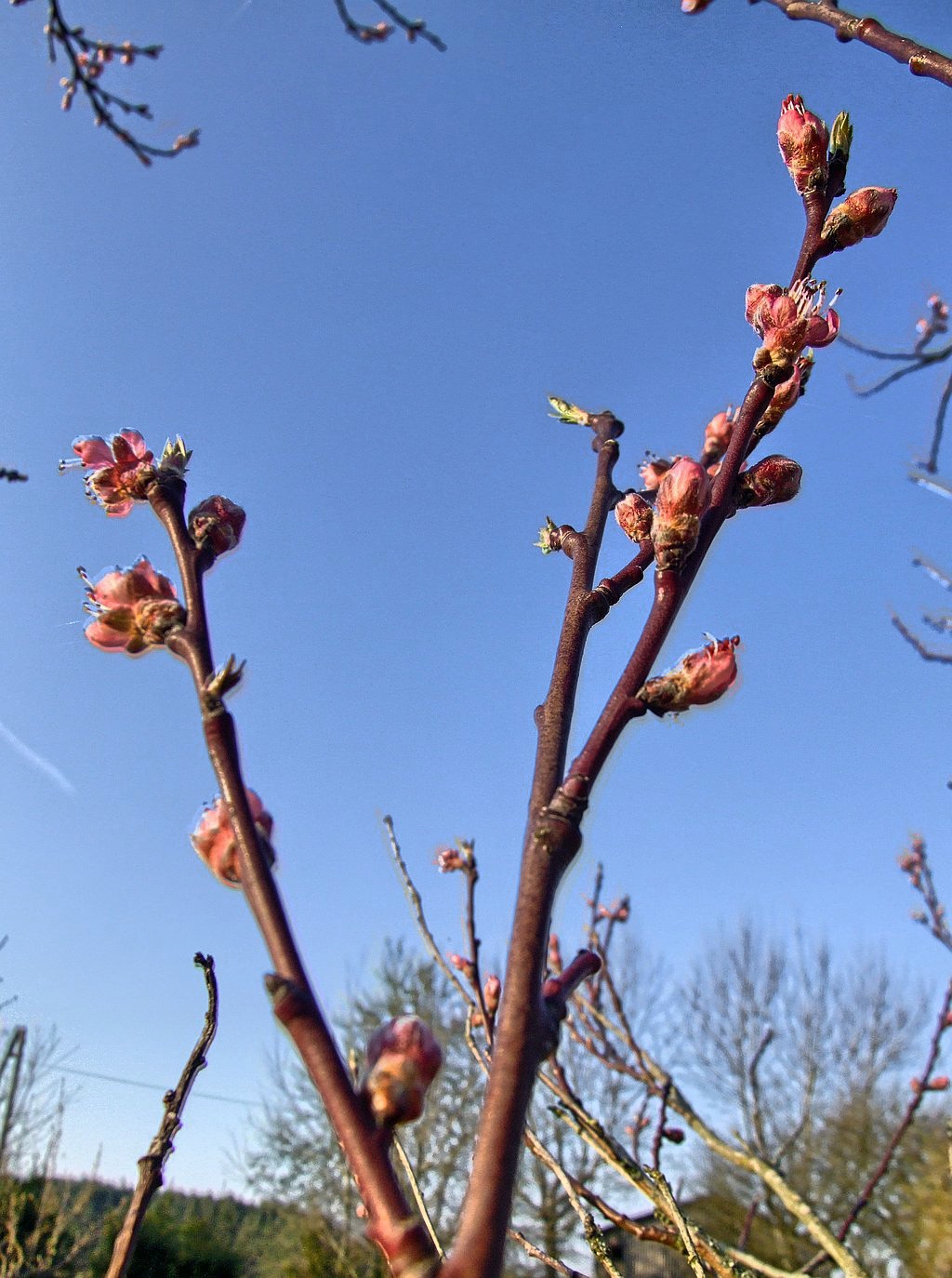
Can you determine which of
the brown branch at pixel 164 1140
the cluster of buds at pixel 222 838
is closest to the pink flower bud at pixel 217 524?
the cluster of buds at pixel 222 838

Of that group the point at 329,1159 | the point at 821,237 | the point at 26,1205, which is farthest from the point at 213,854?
the point at 329,1159

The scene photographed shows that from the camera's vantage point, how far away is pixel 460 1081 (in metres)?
15.8

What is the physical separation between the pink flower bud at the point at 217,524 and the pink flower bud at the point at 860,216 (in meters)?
0.76

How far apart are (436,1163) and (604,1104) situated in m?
3.28

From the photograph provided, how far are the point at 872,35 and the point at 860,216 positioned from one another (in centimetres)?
61

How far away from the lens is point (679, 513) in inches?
33.4

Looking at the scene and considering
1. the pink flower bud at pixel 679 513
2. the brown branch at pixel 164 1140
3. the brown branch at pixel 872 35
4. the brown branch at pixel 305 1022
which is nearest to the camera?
the brown branch at pixel 305 1022

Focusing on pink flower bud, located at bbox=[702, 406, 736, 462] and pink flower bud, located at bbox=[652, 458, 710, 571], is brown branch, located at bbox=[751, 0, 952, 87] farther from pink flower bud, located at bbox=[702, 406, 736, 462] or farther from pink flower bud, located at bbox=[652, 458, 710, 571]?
pink flower bud, located at bbox=[652, 458, 710, 571]

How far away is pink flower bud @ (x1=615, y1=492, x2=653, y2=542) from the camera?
105cm

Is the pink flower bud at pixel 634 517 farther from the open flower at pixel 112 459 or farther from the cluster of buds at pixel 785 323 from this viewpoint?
the open flower at pixel 112 459

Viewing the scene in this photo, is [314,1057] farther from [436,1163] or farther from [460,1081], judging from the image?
[436,1163]

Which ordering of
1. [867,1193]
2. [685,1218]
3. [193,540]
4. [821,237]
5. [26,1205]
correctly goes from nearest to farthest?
1. [193,540]
2. [821,237]
3. [685,1218]
4. [867,1193]
5. [26,1205]

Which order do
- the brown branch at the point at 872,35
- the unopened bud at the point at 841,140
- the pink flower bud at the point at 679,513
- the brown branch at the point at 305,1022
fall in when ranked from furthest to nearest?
the brown branch at the point at 872,35 < the unopened bud at the point at 841,140 < the pink flower bud at the point at 679,513 < the brown branch at the point at 305,1022

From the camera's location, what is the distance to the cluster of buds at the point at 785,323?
958 millimetres
